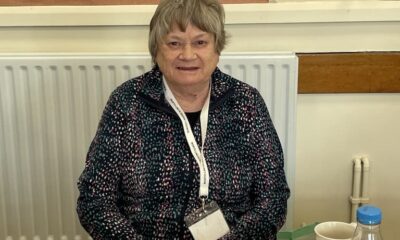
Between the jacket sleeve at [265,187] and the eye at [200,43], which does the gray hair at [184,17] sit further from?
the jacket sleeve at [265,187]

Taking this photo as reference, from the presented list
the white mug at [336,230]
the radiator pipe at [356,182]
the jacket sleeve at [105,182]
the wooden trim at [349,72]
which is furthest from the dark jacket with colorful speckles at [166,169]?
the radiator pipe at [356,182]

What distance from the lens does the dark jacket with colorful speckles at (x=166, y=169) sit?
→ 5.20ft

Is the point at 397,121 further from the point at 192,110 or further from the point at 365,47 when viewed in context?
the point at 192,110

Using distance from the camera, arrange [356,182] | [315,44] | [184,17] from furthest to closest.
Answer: [356,182]
[315,44]
[184,17]

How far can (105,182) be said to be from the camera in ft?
5.20

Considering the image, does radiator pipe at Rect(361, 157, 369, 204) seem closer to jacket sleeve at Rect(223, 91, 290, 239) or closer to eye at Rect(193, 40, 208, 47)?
jacket sleeve at Rect(223, 91, 290, 239)

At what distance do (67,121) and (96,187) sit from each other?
0.60 metres

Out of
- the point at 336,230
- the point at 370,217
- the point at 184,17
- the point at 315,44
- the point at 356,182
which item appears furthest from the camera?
the point at 356,182

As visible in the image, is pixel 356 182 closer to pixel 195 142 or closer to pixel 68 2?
pixel 195 142

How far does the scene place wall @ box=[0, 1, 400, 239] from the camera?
2.07 m

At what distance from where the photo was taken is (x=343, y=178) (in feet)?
7.39

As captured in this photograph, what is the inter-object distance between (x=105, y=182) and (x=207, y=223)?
1.00 feet

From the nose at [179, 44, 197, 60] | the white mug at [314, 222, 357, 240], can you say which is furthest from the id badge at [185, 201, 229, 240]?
the nose at [179, 44, 197, 60]

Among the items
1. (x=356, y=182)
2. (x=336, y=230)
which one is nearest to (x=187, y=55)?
(x=336, y=230)
